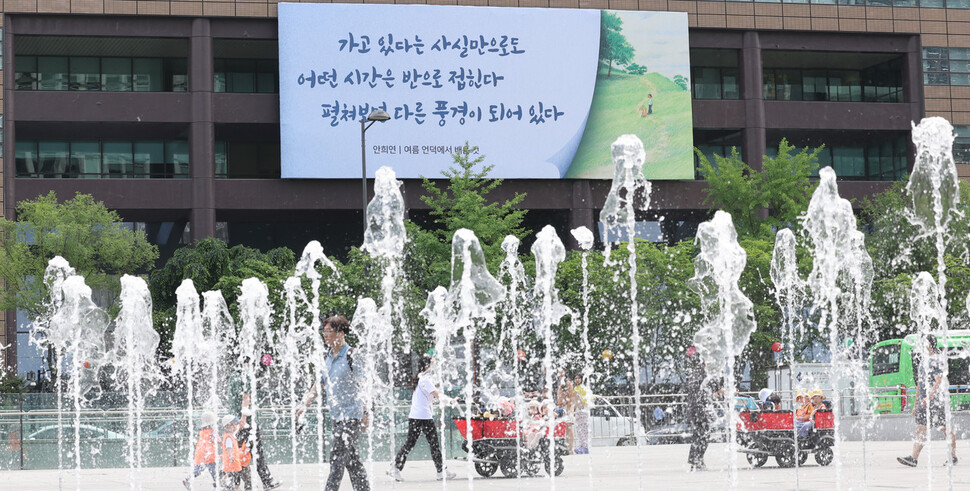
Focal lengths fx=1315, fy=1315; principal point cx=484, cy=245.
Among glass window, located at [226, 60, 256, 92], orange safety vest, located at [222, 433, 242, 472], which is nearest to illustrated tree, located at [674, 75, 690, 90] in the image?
glass window, located at [226, 60, 256, 92]

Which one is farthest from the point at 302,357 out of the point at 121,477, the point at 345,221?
the point at 345,221

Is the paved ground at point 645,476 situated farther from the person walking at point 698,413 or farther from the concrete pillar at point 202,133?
the concrete pillar at point 202,133

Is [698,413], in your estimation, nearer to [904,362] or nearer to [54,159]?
[904,362]

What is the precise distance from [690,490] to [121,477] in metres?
9.12

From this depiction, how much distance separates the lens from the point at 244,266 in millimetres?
37000

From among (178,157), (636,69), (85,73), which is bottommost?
(178,157)

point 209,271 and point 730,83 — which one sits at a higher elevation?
point 730,83

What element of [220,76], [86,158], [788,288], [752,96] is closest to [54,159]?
[86,158]

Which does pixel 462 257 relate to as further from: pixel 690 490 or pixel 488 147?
pixel 488 147

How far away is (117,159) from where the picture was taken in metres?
47.4

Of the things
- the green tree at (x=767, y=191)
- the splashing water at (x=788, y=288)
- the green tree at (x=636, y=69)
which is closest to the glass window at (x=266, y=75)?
the green tree at (x=636, y=69)

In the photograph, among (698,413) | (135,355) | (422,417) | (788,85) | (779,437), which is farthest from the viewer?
(788,85)

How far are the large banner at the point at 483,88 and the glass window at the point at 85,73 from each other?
291 inches

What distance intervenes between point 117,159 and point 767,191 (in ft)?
75.5
